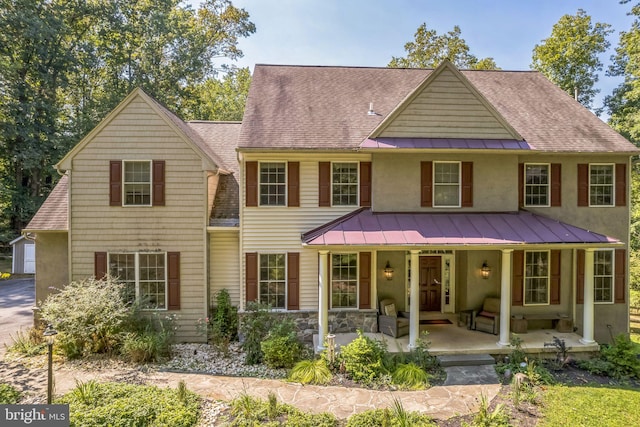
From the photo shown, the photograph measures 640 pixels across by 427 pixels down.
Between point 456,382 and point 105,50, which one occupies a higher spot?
point 105,50

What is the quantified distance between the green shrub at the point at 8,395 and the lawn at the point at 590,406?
34.1 ft

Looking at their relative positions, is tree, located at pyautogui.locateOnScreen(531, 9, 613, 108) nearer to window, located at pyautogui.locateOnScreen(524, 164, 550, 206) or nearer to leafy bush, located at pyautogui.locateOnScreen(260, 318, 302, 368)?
window, located at pyautogui.locateOnScreen(524, 164, 550, 206)

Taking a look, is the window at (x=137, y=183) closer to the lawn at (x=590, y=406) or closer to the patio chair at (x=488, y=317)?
the patio chair at (x=488, y=317)

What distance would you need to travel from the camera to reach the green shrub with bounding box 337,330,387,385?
770 cm

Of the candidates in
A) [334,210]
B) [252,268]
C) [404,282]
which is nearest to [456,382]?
[404,282]

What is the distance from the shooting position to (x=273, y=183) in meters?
10.4

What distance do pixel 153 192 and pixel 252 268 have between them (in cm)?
392

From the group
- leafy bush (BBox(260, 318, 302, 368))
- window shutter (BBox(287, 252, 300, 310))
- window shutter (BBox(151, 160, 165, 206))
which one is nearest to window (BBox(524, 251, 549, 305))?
window shutter (BBox(287, 252, 300, 310))

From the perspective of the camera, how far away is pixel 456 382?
25.3 ft

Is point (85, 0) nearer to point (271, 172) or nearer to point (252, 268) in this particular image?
point (271, 172)

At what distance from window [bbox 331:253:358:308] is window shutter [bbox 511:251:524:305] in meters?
5.12

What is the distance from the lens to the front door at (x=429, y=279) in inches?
445

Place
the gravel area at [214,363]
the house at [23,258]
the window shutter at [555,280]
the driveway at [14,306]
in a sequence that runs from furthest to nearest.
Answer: the house at [23,258], the driveway at [14,306], the window shutter at [555,280], the gravel area at [214,363]

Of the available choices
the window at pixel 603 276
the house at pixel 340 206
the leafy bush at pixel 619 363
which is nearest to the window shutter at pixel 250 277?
the house at pixel 340 206
